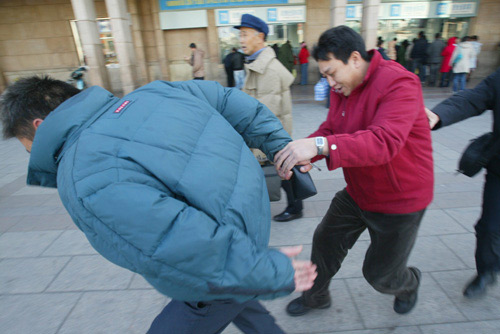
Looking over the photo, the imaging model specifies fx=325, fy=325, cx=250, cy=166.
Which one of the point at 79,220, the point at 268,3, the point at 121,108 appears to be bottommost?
the point at 79,220

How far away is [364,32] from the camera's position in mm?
8789

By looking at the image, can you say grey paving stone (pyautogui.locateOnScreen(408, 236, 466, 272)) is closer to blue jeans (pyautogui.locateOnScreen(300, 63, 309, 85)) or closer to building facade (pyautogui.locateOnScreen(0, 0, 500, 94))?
blue jeans (pyautogui.locateOnScreen(300, 63, 309, 85))

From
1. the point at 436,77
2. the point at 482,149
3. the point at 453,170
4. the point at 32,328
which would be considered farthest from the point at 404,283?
the point at 436,77

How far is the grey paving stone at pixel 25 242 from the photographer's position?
3.25 metres

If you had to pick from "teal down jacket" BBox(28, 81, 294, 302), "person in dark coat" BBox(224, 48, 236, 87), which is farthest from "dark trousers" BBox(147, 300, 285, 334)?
"person in dark coat" BBox(224, 48, 236, 87)

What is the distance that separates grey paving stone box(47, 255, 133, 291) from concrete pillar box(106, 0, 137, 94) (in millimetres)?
8508

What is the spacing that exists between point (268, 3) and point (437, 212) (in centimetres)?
1204

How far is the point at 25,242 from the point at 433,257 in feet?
13.2

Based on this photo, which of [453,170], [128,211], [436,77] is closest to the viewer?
[128,211]

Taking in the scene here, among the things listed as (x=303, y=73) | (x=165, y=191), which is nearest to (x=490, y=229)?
(x=165, y=191)

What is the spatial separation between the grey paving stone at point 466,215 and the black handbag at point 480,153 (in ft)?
3.89

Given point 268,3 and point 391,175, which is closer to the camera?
point 391,175

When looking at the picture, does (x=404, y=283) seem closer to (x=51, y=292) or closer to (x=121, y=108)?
(x=121, y=108)

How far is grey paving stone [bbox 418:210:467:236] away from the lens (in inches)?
124
